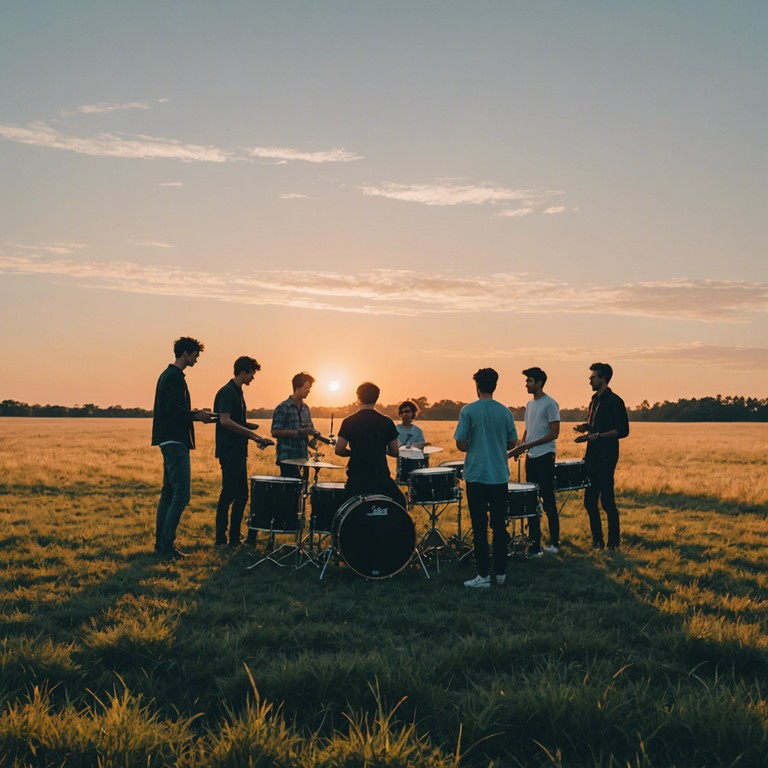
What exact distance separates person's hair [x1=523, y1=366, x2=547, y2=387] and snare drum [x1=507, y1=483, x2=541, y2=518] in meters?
1.69

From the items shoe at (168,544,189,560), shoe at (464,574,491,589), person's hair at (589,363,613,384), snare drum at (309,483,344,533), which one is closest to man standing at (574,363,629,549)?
person's hair at (589,363,613,384)

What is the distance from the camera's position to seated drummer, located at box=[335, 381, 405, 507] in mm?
7668

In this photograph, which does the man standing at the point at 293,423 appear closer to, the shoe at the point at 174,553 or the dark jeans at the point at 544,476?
the shoe at the point at 174,553

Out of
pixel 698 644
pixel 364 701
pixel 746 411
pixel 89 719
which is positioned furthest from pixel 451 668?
pixel 746 411

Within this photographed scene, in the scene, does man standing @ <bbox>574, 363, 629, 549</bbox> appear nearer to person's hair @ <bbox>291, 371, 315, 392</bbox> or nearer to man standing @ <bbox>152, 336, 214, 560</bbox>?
person's hair @ <bbox>291, 371, 315, 392</bbox>

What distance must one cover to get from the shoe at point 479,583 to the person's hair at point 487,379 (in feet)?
6.80

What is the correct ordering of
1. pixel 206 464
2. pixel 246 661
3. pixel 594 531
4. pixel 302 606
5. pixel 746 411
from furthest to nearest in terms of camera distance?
1. pixel 746 411
2. pixel 206 464
3. pixel 594 531
4. pixel 302 606
5. pixel 246 661

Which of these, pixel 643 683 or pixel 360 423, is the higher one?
pixel 360 423

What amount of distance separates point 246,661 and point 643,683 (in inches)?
110

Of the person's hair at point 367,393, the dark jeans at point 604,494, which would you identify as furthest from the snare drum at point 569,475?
the person's hair at point 367,393

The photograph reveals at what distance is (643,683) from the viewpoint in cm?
459

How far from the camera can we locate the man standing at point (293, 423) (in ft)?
31.4

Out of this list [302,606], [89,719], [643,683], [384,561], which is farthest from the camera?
[384,561]

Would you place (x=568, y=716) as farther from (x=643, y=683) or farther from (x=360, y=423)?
(x=360, y=423)
